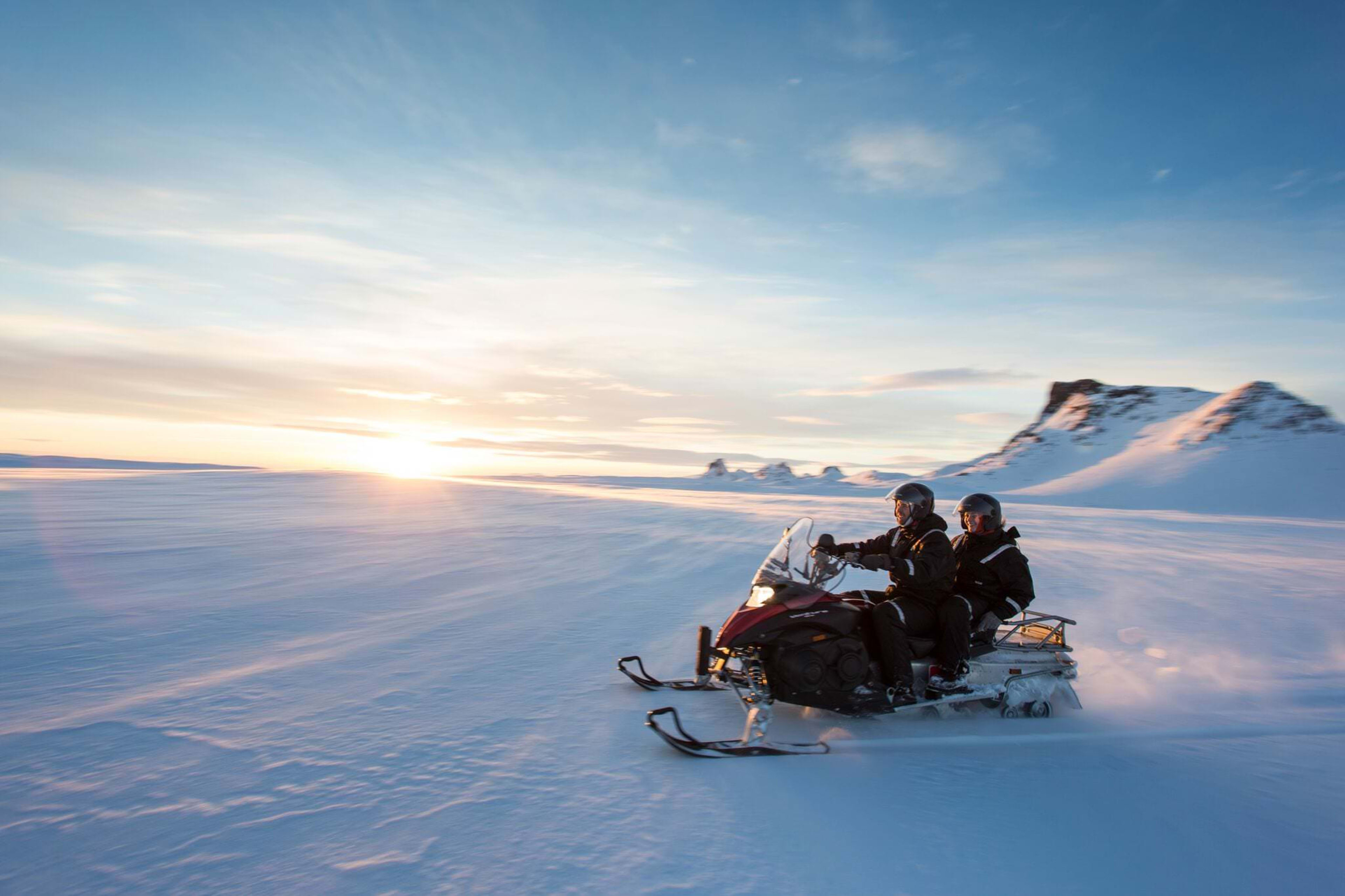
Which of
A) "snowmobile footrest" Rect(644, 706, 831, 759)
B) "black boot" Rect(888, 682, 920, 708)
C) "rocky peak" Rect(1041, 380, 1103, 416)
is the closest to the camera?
"snowmobile footrest" Rect(644, 706, 831, 759)

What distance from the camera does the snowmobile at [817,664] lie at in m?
4.59

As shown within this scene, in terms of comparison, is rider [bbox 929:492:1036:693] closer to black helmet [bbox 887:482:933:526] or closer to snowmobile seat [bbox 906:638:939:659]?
snowmobile seat [bbox 906:638:939:659]

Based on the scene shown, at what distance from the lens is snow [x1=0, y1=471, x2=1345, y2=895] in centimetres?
314

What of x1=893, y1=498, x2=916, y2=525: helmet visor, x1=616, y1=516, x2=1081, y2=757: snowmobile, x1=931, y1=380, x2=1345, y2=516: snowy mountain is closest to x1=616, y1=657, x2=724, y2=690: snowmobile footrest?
x1=616, y1=516, x2=1081, y2=757: snowmobile

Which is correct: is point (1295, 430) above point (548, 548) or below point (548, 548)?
above

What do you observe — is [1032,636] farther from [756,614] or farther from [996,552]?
[756,614]

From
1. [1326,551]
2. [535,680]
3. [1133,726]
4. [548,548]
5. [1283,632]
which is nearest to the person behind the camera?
[1133,726]

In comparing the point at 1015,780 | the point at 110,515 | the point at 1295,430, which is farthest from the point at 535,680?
the point at 1295,430

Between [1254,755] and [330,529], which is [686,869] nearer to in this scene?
[1254,755]

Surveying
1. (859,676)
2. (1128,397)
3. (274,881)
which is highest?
(1128,397)

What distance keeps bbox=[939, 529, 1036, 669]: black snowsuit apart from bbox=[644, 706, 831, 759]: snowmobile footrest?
122cm

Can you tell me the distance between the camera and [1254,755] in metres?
4.56

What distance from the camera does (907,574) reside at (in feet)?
16.3

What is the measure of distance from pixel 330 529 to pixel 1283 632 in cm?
1579
